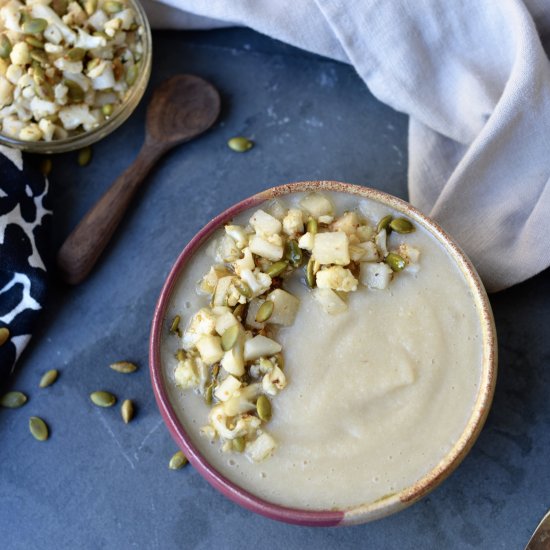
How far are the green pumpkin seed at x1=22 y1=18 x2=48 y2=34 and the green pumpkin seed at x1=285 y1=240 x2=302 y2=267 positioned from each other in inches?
27.6

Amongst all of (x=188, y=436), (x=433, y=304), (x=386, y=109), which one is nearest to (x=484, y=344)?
(x=433, y=304)

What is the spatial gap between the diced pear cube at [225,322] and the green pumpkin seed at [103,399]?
415 mm

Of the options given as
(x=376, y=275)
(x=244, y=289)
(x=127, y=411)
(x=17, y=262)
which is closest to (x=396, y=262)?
(x=376, y=275)

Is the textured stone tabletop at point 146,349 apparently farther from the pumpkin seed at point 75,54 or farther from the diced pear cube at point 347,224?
the diced pear cube at point 347,224

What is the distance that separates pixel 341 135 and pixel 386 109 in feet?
0.39

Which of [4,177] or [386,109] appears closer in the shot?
[4,177]

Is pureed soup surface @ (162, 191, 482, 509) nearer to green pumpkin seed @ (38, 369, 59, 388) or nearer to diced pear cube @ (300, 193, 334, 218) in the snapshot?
diced pear cube @ (300, 193, 334, 218)

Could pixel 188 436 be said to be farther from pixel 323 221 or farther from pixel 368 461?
pixel 323 221

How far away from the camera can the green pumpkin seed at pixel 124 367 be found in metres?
1.79

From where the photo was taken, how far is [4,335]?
69.6 inches

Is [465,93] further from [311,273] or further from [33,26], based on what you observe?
[33,26]

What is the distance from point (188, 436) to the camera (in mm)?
1489

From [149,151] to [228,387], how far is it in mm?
656

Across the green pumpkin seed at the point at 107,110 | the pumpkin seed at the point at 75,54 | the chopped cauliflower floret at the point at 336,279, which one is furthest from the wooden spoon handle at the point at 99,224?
the chopped cauliflower floret at the point at 336,279
